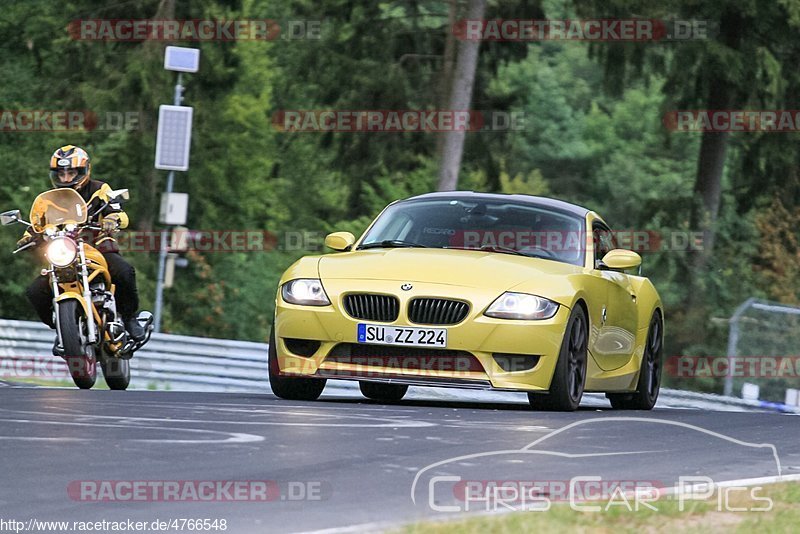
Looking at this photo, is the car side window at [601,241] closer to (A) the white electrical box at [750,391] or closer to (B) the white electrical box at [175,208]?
(A) the white electrical box at [750,391]

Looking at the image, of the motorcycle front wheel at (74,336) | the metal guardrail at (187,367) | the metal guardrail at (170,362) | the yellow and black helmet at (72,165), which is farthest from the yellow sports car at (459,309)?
the metal guardrail at (170,362)

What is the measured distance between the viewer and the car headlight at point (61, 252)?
13.6 m

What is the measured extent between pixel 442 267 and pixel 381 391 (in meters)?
2.63

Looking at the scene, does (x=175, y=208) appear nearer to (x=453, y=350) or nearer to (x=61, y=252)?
(x=61, y=252)

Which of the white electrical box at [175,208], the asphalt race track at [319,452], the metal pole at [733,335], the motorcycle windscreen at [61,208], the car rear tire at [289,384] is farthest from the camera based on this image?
the white electrical box at [175,208]

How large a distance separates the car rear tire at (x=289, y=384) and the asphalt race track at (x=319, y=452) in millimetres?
207

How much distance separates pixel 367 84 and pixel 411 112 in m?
1.10

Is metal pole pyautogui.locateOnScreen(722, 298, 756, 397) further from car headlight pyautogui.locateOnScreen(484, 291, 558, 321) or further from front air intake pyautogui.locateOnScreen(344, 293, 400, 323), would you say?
front air intake pyautogui.locateOnScreen(344, 293, 400, 323)

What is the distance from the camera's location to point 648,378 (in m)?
14.9

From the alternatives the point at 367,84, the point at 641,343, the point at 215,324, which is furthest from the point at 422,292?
the point at 215,324

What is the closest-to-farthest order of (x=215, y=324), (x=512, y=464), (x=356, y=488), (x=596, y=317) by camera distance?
(x=356, y=488) < (x=512, y=464) < (x=596, y=317) < (x=215, y=324)

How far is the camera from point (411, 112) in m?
35.6

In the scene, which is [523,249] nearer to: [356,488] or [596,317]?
[596,317]

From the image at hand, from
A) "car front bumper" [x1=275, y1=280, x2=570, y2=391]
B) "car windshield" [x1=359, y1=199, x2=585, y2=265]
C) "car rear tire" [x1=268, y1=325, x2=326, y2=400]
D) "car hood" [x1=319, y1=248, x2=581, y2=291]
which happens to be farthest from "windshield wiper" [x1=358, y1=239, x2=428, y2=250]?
"car front bumper" [x1=275, y1=280, x2=570, y2=391]
